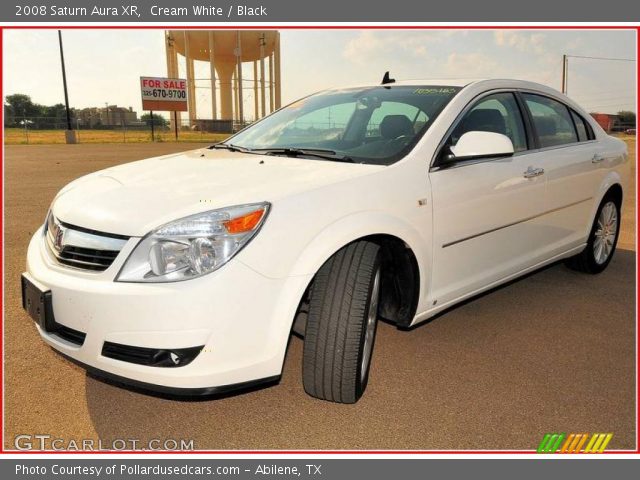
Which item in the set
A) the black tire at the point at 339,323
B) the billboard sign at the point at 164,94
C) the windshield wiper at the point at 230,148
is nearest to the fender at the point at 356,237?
the black tire at the point at 339,323

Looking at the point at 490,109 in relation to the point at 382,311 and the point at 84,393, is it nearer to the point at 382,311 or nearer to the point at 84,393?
the point at 382,311

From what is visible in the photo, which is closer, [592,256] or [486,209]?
[486,209]

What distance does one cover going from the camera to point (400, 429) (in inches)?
105

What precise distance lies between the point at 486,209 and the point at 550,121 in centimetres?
137

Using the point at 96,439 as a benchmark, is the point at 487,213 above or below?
above

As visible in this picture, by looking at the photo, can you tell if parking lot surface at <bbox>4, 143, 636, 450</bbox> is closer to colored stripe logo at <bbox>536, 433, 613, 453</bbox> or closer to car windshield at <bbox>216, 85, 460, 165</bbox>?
colored stripe logo at <bbox>536, 433, 613, 453</bbox>

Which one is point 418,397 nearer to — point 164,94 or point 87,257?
point 87,257

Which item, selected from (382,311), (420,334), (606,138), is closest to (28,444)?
(382,311)

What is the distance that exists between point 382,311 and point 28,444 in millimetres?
1938

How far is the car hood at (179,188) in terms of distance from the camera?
241 centimetres

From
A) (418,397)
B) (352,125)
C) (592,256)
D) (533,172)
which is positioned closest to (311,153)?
(352,125)

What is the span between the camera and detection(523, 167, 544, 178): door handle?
3803 millimetres

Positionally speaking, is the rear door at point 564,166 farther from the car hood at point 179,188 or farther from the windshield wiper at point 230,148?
the windshield wiper at point 230,148

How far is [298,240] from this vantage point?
8.03 feet
